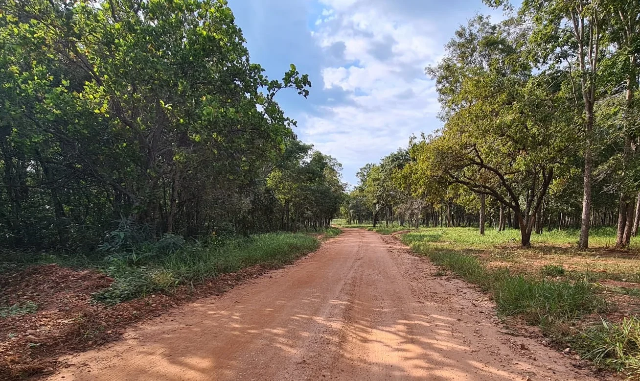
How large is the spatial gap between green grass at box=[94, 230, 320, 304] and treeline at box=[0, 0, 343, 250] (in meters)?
1.95

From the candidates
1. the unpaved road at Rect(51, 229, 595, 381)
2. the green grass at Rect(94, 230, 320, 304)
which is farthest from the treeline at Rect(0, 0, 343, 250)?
the unpaved road at Rect(51, 229, 595, 381)

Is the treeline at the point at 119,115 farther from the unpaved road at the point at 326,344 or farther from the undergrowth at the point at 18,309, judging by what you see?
the unpaved road at the point at 326,344

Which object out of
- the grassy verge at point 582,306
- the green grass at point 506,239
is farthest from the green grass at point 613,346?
the green grass at point 506,239

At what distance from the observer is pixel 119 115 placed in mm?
10711

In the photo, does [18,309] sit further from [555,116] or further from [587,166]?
[587,166]

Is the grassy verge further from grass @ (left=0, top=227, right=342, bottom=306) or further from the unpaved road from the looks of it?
grass @ (left=0, top=227, right=342, bottom=306)

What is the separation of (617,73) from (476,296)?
11.9 m

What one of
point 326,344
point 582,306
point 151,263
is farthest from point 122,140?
point 582,306

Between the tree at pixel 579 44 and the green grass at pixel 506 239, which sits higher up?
the tree at pixel 579 44

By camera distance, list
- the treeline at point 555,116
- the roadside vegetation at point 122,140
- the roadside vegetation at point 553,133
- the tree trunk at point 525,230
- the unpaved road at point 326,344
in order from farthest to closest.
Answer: the tree trunk at point 525,230 → the treeline at point 555,116 → the roadside vegetation at point 553,133 → the roadside vegetation at point 122,140 → the unpaved road at point 326,344

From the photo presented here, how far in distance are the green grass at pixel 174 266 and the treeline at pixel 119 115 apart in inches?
77.0

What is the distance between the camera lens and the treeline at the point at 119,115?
30.5ft

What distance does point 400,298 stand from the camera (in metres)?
6.92

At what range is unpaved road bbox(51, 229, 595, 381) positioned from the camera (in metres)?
3.70
